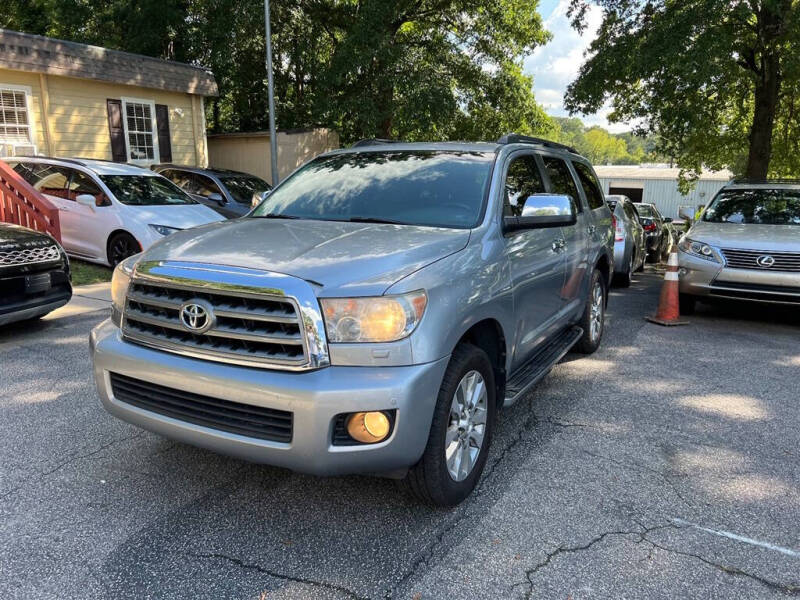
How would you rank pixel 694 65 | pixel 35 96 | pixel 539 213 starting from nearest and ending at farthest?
pixel 539 213 < pixel 694 65 < pixel 35 96

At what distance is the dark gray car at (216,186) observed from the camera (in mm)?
12102

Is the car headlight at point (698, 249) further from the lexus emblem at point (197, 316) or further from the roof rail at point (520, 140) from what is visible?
the lexus emblem at point (197, 316)

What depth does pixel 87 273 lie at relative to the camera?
908 centimetres

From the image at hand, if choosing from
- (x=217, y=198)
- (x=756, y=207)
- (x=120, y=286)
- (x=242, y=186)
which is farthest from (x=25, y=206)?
(x=756, y=207)

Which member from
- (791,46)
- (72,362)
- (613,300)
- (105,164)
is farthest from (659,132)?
(72,362)

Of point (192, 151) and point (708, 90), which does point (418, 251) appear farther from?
point (192, 151)

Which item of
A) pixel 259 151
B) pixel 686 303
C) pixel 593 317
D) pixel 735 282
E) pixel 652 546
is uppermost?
pixel 259 151

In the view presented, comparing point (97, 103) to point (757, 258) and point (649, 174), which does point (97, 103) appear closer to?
point (757, 258)

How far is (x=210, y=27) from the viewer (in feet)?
64.1

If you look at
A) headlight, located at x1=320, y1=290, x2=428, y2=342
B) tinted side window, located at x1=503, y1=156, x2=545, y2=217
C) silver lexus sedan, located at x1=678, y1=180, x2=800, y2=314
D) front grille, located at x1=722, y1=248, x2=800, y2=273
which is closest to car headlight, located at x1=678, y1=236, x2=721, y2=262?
silver lexus sedan, located at x1=678, y1=180, x2=800, y2=314

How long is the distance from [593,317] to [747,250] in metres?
2.46

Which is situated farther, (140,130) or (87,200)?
(140,130)

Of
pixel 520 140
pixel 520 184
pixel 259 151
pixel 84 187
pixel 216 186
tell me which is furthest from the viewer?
pixel 259 151

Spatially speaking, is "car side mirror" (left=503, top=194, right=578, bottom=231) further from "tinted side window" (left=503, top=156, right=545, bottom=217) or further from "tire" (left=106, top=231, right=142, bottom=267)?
"tire" (left=106, top=231, right=142, bottom=267)
